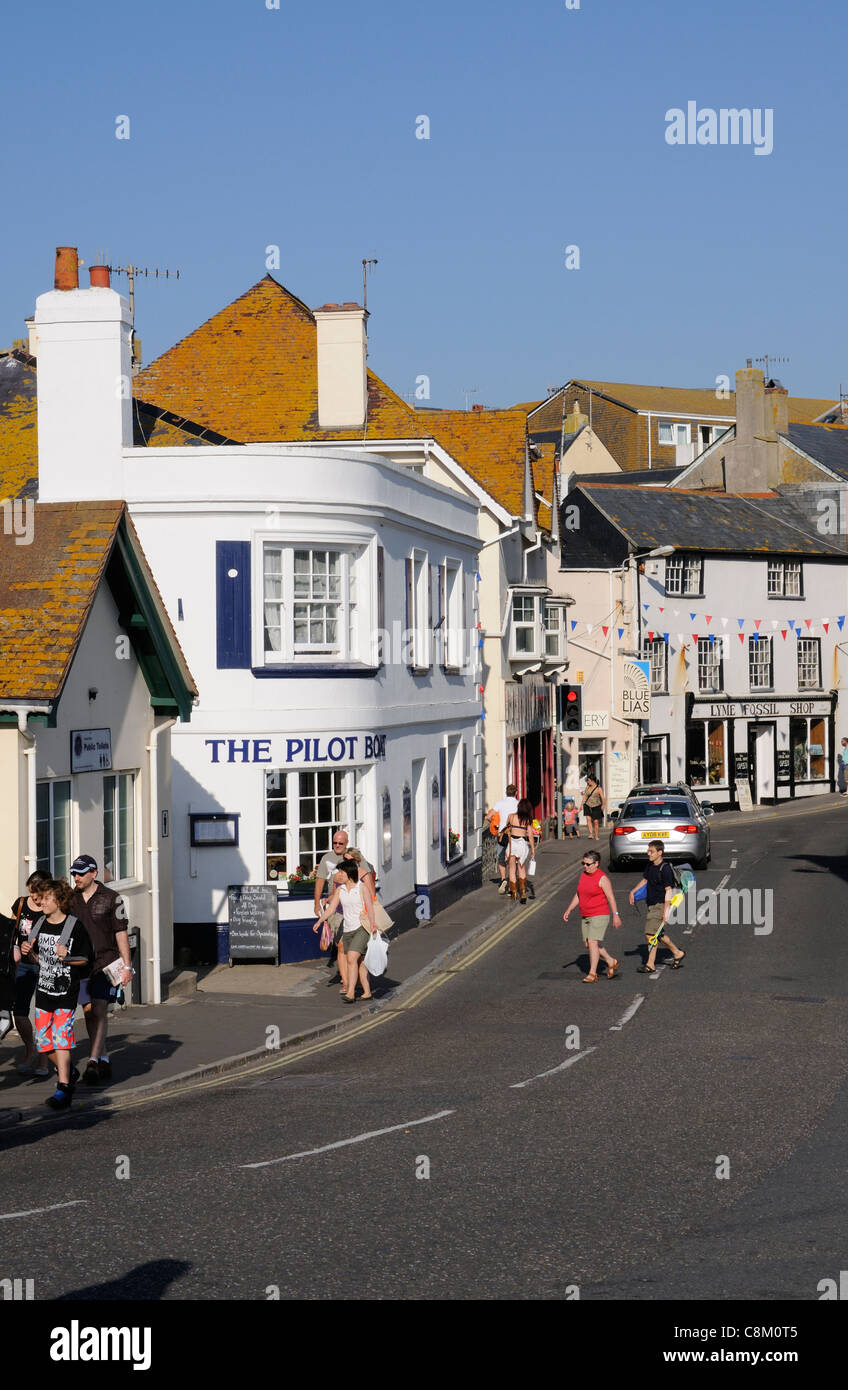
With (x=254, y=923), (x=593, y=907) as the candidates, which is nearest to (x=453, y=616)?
(x=254, y=923)

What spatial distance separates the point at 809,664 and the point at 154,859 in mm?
42953

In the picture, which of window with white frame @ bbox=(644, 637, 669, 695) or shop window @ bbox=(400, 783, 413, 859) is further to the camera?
window with white frame @ bbox=(644, 637, 669, 695)

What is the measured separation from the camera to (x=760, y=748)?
57750 millimetres

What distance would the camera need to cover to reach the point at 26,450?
90.3ft

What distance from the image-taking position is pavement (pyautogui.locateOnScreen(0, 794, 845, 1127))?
14508mm

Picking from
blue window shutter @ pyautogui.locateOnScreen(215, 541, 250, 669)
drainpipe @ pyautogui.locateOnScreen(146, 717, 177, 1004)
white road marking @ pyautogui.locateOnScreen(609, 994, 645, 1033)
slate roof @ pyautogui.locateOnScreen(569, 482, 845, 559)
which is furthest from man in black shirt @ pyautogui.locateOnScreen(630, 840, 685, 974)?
slate roof @ pyautogui.locateOnScreen(569, 482, 845, 559)

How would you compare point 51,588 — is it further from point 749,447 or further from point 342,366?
point 749,447

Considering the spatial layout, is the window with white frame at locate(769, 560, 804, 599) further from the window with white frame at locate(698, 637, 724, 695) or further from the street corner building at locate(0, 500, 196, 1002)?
the street corner building at locate(0, 500, 196, 1002)

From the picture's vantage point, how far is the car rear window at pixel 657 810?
1358 inches

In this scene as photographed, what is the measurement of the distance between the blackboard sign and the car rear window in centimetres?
1354

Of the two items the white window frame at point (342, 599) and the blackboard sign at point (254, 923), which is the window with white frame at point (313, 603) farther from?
the blackboard sign at point (254, 923)

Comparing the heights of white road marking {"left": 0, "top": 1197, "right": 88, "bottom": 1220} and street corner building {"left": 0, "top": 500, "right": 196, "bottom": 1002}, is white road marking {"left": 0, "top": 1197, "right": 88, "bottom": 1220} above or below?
below
